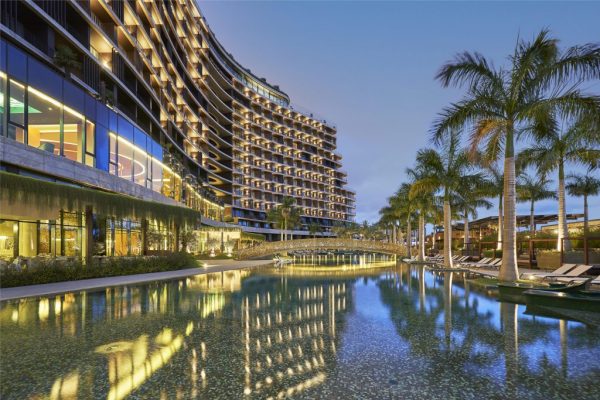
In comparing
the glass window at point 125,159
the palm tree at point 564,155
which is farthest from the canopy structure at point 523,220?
the glass window at point 125,159

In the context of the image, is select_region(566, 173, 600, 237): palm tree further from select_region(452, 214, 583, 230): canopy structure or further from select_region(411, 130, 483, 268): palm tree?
select_region(411, 130, 483, 268): palm tree

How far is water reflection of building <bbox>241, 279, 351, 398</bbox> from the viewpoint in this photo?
5332mm

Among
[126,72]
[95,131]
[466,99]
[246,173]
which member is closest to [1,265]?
[95,131]

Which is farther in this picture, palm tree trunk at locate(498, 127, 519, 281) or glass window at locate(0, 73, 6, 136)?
glass window at locate(0, 73, 6, 136)

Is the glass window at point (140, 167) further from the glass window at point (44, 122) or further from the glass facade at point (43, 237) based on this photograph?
the glass window at point (44, 122)

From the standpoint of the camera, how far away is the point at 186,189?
5084 centimetres

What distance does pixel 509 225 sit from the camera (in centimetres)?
1689

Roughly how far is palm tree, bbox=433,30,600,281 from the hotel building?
66.7ft

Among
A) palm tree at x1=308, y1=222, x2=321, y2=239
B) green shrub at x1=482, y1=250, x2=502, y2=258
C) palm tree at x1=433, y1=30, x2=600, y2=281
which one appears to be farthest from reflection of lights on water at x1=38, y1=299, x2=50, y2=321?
palm tree at x1=308, y1=222, x2=321, y2=239

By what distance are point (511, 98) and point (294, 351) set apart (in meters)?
15.6

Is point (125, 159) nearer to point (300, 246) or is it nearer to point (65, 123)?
point (65, 123)

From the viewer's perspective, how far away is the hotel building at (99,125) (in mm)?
19688

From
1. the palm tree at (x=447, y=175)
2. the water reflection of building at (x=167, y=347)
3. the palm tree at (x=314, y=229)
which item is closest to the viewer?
the water reflection of building at (x=167, y=347)

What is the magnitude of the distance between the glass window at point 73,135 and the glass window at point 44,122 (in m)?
0.61
